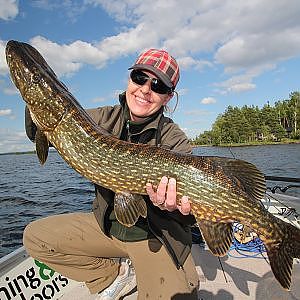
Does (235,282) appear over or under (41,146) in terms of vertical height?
under

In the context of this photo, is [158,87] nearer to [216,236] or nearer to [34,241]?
[216,236]

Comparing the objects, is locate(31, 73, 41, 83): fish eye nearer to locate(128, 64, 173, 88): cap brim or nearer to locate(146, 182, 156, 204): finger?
locate(128, 64, 173, 88): cap brim

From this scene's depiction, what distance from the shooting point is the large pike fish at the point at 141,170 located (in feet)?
7.41

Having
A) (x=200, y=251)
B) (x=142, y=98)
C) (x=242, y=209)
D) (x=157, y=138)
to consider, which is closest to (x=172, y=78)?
(x=142, y=98)

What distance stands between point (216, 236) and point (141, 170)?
717mm

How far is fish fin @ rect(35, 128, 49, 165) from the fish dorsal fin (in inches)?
52.5

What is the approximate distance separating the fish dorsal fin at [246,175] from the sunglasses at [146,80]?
0.90 m

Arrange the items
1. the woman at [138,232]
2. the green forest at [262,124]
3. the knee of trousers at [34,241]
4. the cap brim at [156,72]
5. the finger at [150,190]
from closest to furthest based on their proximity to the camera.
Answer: the finger at [150,190] < the woman at [138,232] < the cap brim at [156,72] < the knee of trousers at [34,241] < the green forest at [262,124]

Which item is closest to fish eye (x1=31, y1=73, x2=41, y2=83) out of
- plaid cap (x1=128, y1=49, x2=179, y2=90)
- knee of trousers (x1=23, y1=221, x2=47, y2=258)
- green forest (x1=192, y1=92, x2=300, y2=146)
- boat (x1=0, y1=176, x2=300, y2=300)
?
plaid cap (x1=128, y1=49, x2=179, y2=90)

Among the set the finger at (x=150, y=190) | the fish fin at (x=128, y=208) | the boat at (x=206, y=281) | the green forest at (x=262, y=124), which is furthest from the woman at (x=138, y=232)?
the green forest at (x=262, y=124)

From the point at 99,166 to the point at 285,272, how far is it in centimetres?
153

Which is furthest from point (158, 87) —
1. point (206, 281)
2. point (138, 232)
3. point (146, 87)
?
point (206, 281)

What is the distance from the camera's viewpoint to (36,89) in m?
2.61

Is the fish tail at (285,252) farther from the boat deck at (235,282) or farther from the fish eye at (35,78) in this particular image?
the fish eye at (35,78)
